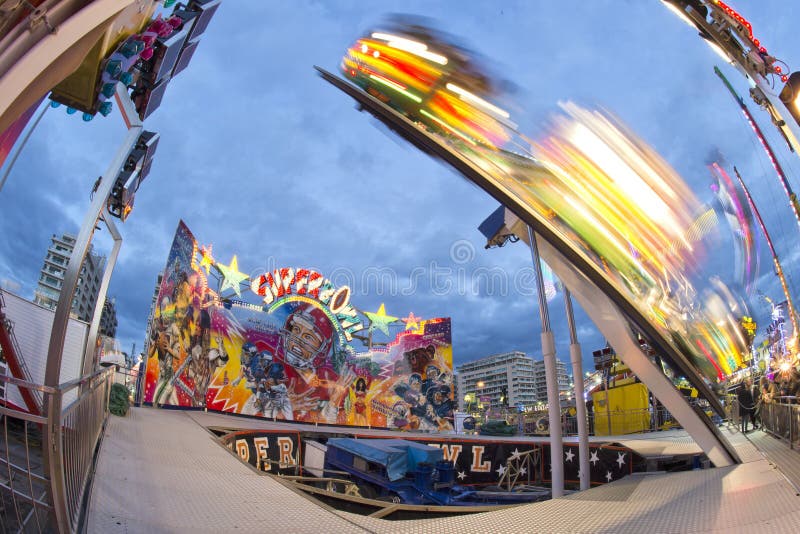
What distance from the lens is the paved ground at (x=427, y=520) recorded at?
3508 millimetres

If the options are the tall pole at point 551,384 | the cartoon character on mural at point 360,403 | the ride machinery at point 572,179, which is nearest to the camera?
the ride machinery at point 572,179

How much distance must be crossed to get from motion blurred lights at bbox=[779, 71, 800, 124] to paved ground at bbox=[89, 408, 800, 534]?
6.08 metres

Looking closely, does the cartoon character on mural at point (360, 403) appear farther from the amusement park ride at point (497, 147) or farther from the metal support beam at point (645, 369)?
Answer: the metal support beam at point (645, 369)

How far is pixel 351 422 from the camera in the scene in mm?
29156

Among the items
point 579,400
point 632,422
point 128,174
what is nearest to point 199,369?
point 128,174

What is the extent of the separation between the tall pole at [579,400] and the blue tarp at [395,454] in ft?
14.8

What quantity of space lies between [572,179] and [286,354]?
23.4 m

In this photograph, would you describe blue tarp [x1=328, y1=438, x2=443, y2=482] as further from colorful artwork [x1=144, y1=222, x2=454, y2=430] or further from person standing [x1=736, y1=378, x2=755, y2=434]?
colorful artwork [x1=144, y1=222, x2=454, y2=430]

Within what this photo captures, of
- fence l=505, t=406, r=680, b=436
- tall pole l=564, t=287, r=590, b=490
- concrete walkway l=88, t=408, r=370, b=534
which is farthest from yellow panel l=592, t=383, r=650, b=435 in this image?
concrete walkway l=88, t=408, r=370, b=534

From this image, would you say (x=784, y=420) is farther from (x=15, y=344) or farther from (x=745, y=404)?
(x=15, y=344)

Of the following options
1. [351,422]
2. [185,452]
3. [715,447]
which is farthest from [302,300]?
[715,447]

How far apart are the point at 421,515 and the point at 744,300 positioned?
22.5 meters

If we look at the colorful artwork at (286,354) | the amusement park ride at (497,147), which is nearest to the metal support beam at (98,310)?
the amusement park ride at (497,147)

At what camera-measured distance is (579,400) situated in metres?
8.50
